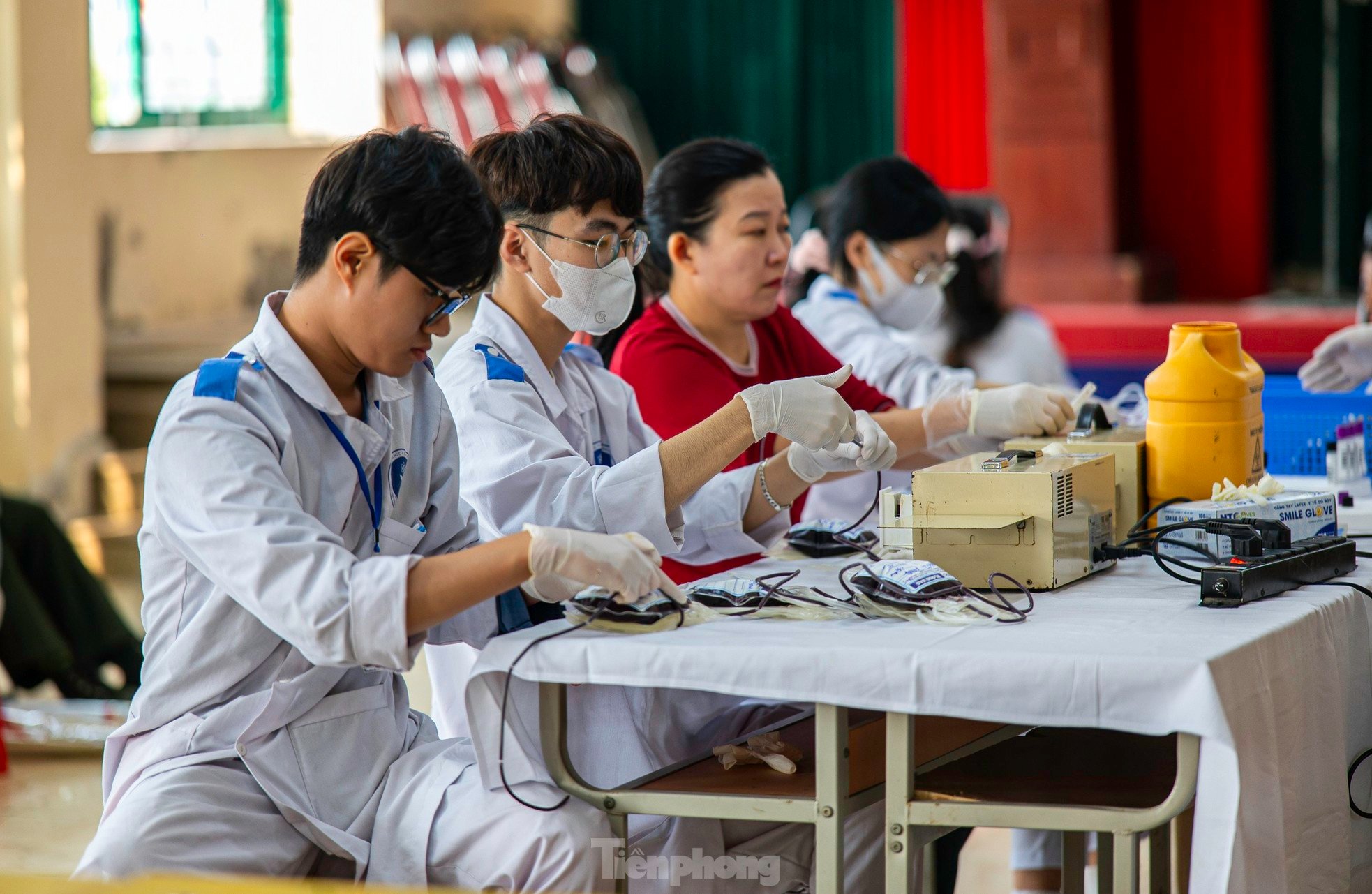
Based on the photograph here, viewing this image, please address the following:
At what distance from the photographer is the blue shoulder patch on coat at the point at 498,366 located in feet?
5.86

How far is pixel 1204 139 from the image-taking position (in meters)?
7.50

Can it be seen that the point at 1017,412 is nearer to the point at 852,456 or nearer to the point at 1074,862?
the point at 852,456

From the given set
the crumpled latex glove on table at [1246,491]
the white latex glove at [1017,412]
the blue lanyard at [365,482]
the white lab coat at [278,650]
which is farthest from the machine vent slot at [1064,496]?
the blue lanyard at [365,482]

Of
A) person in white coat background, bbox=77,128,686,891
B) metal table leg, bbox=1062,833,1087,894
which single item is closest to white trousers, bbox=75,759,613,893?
person in white coat background, bbox=77,128,686,891

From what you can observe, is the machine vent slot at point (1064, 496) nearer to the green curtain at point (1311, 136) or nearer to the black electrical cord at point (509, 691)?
the black electrical cord at point (509, 691)

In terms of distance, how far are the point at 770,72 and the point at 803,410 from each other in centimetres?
698

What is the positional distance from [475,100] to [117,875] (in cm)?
652

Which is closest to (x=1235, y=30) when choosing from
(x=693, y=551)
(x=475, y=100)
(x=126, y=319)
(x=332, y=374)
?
(x=475, y=100)

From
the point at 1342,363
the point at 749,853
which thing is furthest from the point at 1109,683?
the point at 1342,363

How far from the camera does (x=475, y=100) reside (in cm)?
755

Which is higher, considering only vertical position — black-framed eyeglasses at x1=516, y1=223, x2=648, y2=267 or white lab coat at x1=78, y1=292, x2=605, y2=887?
black-framed eyeglasses at x1=516, y1=223, x2=648, y2=267

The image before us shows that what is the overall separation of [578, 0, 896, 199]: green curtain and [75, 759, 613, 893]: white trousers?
23.0 feet

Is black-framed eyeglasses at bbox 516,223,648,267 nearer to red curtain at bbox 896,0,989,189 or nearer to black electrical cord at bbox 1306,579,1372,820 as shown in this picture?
black electrical cord at bbox 1306,579,1372,820

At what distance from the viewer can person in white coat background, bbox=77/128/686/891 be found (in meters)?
1.39
